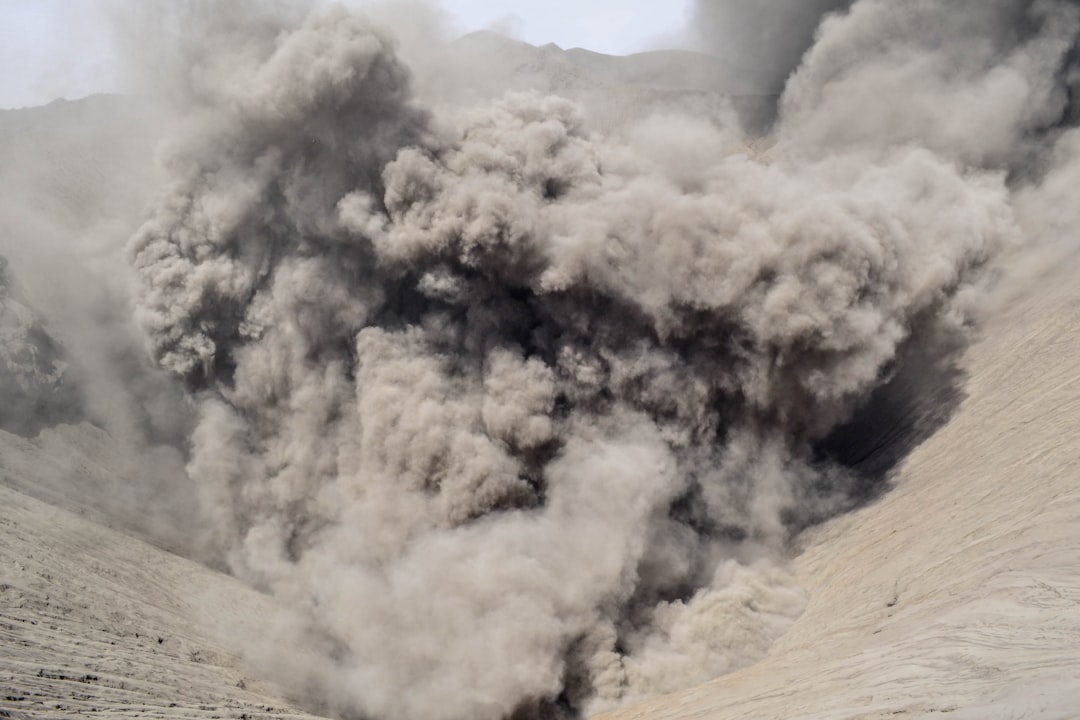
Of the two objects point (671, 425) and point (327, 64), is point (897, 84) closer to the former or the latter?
point (671, 425)

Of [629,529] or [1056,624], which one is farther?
[629,529]

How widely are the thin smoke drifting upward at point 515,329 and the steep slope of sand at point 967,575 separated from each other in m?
1.69

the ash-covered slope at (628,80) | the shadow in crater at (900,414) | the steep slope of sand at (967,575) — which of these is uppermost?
the ash-covered slope at (628,80)

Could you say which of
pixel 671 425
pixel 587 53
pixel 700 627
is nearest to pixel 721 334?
pixel 671 425

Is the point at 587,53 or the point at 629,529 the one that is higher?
the point at 587,53

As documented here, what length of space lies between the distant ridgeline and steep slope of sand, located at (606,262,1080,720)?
689 inches

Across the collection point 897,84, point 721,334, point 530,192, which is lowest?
point 721,334

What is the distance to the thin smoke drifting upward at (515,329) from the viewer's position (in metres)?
16.6

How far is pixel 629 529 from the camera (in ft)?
54.4

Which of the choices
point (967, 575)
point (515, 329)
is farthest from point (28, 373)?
point (967, 575)

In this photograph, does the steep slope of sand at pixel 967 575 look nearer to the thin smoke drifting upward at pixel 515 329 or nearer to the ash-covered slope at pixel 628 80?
the thin smoke drifting upward at pixel 515 329

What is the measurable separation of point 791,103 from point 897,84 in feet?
16.7

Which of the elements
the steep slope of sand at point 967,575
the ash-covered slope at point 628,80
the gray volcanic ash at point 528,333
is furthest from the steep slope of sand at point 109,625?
the ash-covered slope at point 628,80

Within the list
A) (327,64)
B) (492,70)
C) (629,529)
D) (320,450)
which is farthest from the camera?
(492,70)
